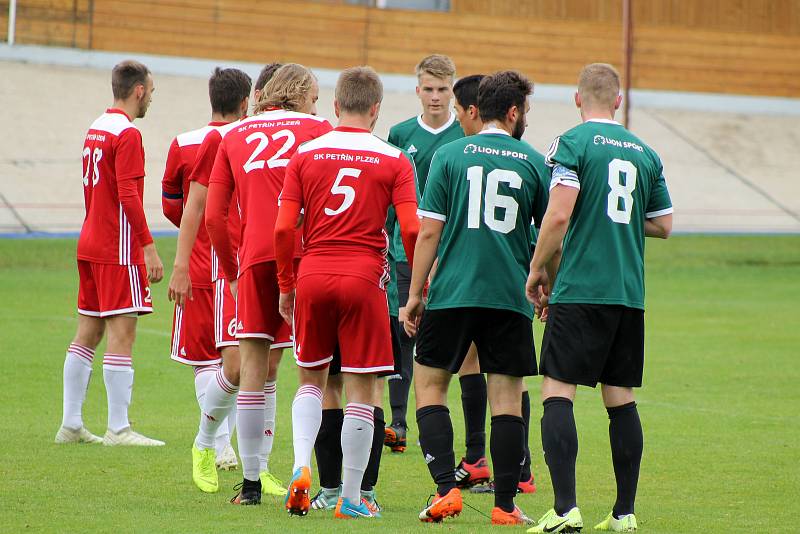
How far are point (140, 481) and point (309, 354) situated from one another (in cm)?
153

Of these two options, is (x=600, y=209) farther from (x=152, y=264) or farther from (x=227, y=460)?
(x=152, y=264)

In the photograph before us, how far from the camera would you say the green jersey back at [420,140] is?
27.5 feet

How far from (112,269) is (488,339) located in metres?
3.04

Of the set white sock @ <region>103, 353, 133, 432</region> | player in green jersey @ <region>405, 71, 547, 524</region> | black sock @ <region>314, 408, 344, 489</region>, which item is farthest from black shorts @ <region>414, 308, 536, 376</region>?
white sock @ <region>103, 353, 133, 432</region>

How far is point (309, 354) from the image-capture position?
5.83m

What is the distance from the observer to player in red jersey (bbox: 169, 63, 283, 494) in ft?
21.4

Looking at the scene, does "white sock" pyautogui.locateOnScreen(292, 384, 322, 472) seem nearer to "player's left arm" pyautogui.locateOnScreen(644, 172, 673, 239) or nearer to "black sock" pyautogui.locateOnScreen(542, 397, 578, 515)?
"black sock" pyautogui.locateOnScreen(542, 397, 578, 515)

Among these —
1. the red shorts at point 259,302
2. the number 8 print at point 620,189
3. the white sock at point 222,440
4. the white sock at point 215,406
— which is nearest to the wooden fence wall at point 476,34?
the white sock at point 222,440

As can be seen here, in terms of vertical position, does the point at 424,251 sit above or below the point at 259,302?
above

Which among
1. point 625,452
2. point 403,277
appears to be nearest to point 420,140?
point 403,277

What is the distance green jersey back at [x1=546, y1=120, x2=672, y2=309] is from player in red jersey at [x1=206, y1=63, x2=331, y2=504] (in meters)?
1.29

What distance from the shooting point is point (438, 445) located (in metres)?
5.99

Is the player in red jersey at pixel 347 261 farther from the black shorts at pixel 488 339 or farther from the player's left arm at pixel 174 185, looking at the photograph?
the player's left arm at pixel 174 185

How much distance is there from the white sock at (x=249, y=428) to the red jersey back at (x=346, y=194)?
0.74 metres
